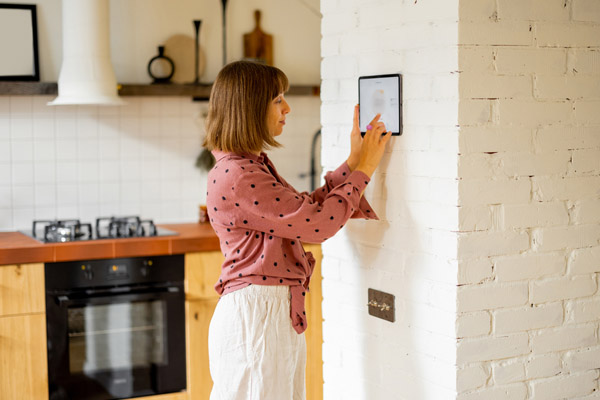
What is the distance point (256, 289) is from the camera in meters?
2.18

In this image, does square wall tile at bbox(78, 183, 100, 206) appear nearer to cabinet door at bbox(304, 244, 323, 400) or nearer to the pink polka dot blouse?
cabinet door at bbox(304, 244, 323, 400)

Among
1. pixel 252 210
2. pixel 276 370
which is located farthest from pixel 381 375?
pixel 252 210

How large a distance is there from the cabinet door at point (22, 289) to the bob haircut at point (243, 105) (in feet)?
4.98

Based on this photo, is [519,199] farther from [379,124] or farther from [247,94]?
[247,94]

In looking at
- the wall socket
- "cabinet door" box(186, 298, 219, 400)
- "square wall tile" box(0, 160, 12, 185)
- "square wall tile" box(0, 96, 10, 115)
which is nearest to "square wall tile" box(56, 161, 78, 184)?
"square wall tile" box(0, 160, 12, 185)

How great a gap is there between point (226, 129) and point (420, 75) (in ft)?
1.73

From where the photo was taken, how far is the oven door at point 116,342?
341 centimetres

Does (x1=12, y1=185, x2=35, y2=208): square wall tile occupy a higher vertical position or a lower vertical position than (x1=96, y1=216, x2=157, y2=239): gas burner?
higher

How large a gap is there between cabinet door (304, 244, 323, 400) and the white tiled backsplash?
2.50 ft

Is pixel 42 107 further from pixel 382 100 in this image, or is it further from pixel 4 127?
pixel 382 100

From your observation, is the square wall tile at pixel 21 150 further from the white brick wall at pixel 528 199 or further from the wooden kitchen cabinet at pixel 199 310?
the white brick wall at pixel 528 199

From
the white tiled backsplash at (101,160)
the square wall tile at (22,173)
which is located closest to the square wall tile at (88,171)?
the white tiled backsplash at (101,160)

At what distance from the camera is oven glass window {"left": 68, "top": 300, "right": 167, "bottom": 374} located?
3469mm

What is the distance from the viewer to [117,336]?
11.6ft
